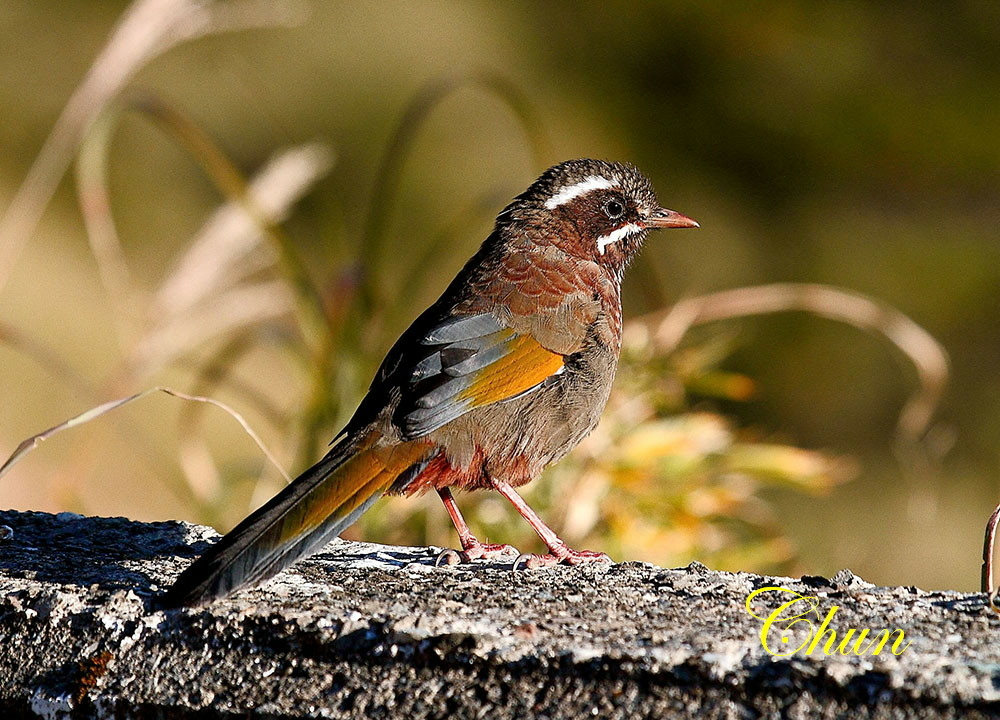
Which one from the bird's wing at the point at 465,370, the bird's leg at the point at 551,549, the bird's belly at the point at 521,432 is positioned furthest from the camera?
the bird's belly at the point at 521,432

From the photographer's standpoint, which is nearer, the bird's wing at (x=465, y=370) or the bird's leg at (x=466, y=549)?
the bird's leg at (x=466, y=549)

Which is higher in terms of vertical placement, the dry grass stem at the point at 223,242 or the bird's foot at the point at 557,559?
the dry grass stem at the point at 223,242

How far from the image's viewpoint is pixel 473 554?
10.3 feet

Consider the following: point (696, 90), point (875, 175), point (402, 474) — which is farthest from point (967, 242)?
point (402, 474)

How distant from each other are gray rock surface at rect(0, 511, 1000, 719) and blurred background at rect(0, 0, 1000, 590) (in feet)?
8.68

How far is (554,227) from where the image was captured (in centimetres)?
416

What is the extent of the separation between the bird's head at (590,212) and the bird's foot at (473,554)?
1.14 meters

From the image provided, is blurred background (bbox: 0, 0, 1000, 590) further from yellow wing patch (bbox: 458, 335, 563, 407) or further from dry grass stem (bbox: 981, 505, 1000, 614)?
dry grass stem (bbox: 981, 505, 1000, 614)

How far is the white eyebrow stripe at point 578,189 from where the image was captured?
4.21 m

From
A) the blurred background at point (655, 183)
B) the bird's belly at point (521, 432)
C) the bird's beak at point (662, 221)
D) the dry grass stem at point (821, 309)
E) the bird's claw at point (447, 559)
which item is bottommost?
the bird's claw at point (447, 559)

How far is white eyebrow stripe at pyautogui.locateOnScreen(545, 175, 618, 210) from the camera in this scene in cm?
421
